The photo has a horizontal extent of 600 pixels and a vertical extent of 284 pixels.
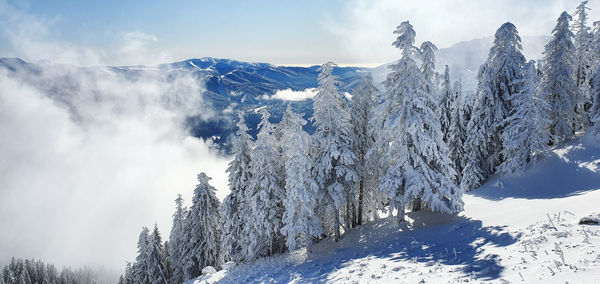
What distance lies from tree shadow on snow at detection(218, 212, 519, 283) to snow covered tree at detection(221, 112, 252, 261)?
14.5 ft

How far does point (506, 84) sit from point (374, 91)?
48.0 ft

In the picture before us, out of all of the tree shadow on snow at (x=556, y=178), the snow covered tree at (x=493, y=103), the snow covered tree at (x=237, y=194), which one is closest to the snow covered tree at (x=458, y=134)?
the snow covered tree at (x=493, y=103)

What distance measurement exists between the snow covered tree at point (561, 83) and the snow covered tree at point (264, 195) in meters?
25.2

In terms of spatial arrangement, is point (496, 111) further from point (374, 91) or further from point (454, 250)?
point (454, 250)

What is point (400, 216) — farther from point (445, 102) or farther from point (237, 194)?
point (445, 102)

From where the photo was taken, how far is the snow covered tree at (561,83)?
1091 inches

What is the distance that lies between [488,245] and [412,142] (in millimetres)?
7214

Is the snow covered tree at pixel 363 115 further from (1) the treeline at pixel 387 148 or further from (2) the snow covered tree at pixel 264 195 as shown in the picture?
(2) the snow covered tree at pixel 264 195

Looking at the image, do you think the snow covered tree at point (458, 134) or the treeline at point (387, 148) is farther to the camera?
the snow covered tree at point (458, 134)

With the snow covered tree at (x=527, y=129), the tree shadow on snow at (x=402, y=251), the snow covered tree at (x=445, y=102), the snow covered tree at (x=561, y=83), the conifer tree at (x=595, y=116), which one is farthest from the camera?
the snow covered tree at (x=445, y=102)

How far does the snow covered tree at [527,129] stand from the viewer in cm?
2447

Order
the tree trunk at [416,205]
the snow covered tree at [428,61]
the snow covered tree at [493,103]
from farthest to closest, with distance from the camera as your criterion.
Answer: the snow covered tree at [493,103] → the tree trunk at [416,205] → the snow covered tree at [428,61]

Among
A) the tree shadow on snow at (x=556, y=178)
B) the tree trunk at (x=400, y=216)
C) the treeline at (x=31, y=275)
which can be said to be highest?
the tree shadow on snow at (x=556, y=178)

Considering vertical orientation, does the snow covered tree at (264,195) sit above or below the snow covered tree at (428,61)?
below
